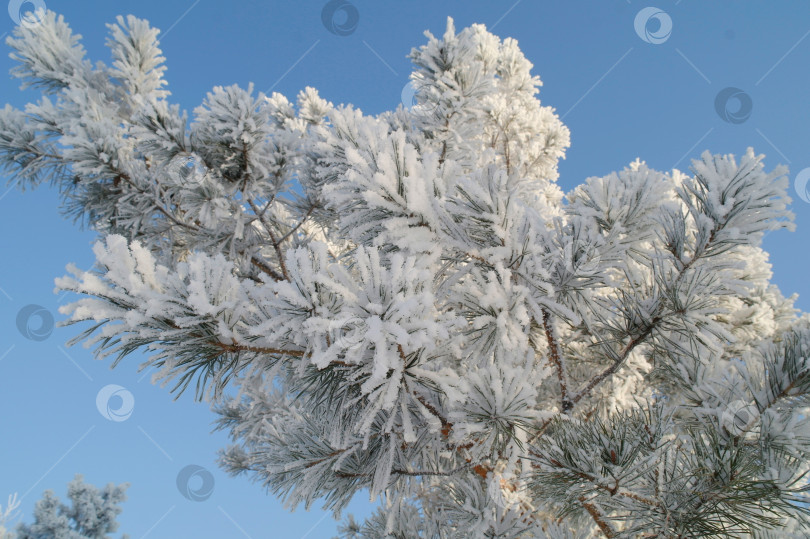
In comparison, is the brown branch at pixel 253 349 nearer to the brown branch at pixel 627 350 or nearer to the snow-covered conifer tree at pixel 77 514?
the brown branch at pixel 627 350

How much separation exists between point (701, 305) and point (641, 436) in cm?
61

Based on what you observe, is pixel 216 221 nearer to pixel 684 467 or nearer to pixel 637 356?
pixel 684 467

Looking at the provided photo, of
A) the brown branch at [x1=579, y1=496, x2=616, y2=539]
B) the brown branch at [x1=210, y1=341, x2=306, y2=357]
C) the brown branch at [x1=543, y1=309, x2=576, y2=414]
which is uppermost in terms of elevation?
the brown branch at [x1=543, y1=309, x2=576, y2=414]

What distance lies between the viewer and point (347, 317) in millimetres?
1055

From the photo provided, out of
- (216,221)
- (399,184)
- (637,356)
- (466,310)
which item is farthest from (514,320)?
(216,221)

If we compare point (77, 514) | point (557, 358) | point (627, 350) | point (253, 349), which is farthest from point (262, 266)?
point (77, 514)

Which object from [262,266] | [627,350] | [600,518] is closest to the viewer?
[627,350]

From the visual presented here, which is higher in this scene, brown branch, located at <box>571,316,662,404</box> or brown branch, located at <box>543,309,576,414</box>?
brown branch, located at <box>571,316,662,404</box>

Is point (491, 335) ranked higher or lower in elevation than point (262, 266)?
higher

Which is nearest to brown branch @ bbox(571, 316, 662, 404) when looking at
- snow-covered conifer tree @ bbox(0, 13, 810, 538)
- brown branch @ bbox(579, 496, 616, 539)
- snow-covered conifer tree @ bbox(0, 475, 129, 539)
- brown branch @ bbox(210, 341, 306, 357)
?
snow-covered conifer tree @ bbox(0, 13, 810, 538)

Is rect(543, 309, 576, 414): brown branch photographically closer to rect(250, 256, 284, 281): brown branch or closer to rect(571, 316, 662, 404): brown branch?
rect(571, 316, 662, 404): brown branch

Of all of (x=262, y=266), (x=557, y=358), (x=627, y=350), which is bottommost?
(x=262, y=266)

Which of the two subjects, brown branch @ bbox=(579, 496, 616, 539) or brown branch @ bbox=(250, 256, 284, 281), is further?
brown branch @ bbox=(250, 256, 284, 281)

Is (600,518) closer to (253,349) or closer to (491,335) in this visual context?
(491,335)
